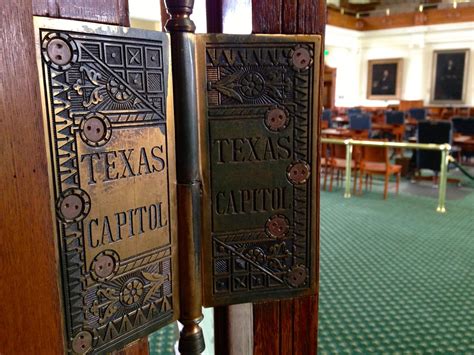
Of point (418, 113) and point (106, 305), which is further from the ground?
point (106, 305)

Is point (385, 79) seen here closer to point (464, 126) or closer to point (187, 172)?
point (464, 126)

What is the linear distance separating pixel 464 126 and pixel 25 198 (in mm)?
8254

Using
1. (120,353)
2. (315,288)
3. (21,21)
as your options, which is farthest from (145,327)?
(21,21)

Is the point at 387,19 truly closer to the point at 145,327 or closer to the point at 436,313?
the point at 436,313

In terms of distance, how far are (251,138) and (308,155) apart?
0.33 ft

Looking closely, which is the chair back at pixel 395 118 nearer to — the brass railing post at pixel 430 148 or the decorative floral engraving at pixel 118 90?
the brass railing post at pixel 430 148

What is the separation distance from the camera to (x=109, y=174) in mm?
556

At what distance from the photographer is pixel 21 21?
459mm

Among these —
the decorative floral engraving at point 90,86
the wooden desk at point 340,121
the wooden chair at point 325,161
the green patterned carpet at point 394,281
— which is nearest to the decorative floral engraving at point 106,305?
the decorative floral engraving at point 90,86

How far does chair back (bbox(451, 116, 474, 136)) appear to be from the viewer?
749 centimetres

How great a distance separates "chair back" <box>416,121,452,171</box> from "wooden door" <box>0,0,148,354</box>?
A: 5898 mm

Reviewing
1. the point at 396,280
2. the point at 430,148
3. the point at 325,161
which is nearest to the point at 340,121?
the point at 325,161

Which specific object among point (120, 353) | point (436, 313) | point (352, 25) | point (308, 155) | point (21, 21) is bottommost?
point (436, 313)

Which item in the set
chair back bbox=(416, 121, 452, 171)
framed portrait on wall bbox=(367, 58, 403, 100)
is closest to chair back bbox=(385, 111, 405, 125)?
chair back bbox=(416, 121, 452, 171)
